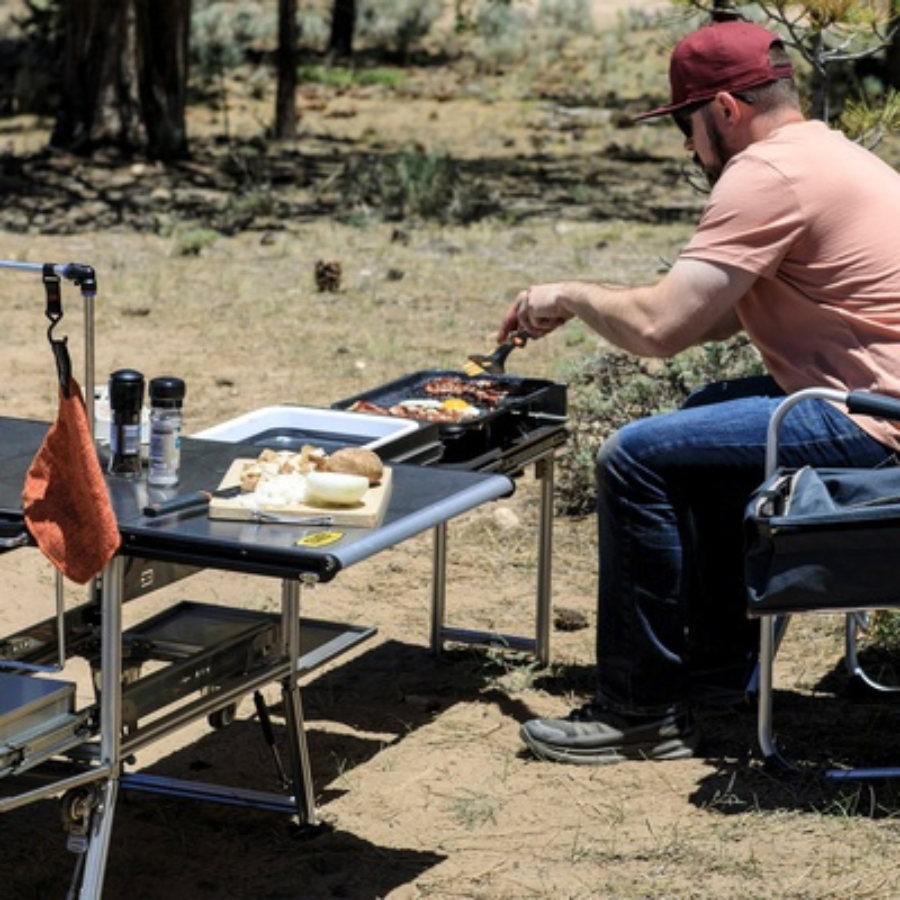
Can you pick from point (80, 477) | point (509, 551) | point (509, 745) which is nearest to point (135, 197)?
point (509, 551)

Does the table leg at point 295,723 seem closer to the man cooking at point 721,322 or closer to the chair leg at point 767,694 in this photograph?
the man cooking at point 721,322

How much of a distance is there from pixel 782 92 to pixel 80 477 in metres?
1.85

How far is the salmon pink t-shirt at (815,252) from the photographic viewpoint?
444 centimetres

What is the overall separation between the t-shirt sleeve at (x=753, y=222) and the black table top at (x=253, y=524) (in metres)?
0.69

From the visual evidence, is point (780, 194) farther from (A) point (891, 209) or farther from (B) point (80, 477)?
(B) point (80, 477)

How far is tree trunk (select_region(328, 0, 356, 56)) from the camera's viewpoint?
24.5 m

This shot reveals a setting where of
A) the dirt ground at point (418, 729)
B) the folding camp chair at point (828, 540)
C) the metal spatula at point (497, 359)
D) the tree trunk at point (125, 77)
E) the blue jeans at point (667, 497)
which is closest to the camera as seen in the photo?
the folding camp chair at point (828, 540)

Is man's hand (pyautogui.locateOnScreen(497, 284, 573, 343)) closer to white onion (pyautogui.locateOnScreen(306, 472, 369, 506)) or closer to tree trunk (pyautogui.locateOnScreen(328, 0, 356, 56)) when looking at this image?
white onion (pyautogui.locateOnScreen(306, 472, 369, 506))

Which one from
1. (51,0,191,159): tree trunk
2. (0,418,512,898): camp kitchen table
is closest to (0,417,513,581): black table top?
(0,418,512,898): camp kitchen table

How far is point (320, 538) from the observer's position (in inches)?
150

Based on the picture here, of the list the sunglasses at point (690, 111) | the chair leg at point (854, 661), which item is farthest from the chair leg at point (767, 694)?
the sunglasses at point (690, 111)

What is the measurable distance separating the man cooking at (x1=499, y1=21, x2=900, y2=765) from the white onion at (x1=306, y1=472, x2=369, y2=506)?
840 millimetres

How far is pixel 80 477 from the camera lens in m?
3.75

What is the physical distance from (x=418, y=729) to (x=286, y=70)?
12681 millimetres
